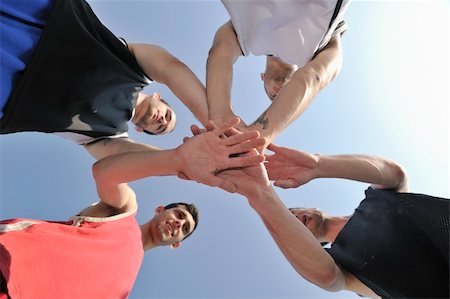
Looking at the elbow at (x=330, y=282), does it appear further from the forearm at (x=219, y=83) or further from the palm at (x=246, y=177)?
the forearm at (x=219, y=83)

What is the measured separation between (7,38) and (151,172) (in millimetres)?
777

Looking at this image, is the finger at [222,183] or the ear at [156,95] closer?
the finger at [222,183]

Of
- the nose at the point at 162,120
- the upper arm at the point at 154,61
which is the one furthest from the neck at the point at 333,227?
the upper arm at the point at 154,61

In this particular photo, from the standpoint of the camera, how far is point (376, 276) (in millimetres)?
1527

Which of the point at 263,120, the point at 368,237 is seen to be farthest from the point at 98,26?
the point at 368,237

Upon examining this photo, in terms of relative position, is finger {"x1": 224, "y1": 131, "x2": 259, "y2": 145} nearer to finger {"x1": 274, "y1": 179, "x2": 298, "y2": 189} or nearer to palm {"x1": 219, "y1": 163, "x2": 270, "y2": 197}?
palm {"x1": 219, "y1": 163, "x2": 270, "y2": 197}

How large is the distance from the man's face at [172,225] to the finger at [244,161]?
4.16 ft

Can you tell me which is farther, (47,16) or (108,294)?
(108,294)

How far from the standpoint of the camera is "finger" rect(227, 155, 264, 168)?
169 cm

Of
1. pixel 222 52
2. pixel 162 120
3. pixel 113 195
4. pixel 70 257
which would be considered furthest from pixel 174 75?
pixel 70 257

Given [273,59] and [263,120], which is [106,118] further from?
[273,59]

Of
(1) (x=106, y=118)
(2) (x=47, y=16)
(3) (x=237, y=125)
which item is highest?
(2) (x=47, y=16)

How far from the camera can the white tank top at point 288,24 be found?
1865 millimetres

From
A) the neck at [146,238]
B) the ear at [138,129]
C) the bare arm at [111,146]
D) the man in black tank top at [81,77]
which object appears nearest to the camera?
the man in black tank top at [81,77]
